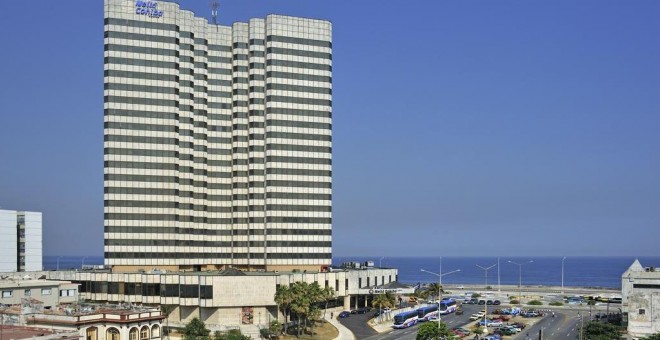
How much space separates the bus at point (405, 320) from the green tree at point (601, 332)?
121 feet

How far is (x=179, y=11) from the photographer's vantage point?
19462cm

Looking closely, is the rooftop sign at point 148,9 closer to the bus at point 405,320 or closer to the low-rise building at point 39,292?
the low-rise building at point 39,292

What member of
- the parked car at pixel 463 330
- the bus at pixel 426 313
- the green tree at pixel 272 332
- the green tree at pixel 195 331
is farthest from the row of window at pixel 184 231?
the green tree at pixel 195 331

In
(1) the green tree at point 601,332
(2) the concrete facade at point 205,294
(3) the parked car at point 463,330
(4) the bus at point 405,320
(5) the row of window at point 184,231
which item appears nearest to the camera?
(1) the green tree at point 601,332

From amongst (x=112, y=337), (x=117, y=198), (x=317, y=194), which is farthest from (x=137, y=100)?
(x=112, y=337)

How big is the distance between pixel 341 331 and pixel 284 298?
14.8m

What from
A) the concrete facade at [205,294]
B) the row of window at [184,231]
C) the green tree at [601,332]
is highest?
the row of window at [184,231]

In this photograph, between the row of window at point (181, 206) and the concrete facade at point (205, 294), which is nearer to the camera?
the concrete facade at point (205, 294)

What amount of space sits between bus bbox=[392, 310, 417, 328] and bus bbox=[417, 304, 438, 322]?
3.54 metres

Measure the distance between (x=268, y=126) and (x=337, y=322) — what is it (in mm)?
50420

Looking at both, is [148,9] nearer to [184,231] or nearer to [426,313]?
[184,231]

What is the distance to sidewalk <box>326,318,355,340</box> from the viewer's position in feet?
513

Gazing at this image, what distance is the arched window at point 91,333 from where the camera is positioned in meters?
104

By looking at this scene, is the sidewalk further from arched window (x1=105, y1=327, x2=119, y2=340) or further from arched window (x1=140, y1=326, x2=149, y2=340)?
arched window (x1=105, y1=327, x2=119, y2=340)
